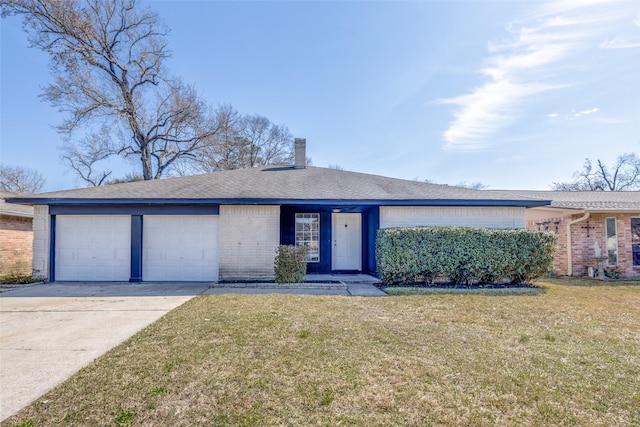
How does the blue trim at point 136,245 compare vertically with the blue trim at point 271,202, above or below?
Result: below

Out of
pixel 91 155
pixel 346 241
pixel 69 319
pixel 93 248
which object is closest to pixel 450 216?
pixel 346 241

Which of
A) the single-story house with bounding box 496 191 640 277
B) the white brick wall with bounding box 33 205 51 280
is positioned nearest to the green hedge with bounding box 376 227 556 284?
the single-story house with bounding box 496 191 640 277

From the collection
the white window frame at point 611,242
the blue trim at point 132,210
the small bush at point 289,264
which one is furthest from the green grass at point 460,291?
the white window frame at point 611,242

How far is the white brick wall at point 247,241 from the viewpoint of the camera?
30.5 ft

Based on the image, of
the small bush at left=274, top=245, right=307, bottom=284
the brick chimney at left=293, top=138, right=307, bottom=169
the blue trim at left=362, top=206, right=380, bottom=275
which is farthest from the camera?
the brick chimney at left=293, top=138, right=307, bottom=169

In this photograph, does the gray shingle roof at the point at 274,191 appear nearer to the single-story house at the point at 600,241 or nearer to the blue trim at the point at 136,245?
the blue trim at the point at 136,245

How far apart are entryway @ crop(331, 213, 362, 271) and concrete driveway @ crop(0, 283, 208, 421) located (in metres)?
4.55

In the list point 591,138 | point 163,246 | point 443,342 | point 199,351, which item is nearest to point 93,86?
point 163,246

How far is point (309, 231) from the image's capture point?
11.2 meters

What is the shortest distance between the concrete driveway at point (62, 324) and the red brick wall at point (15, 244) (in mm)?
4974

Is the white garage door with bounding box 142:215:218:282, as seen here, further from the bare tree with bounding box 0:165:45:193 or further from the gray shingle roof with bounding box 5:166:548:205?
the bare tree with bounding box 0:165:45:193

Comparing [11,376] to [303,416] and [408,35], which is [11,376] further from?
[408,35]

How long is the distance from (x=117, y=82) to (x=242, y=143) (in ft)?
29.8

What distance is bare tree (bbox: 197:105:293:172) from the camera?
23422 mm
